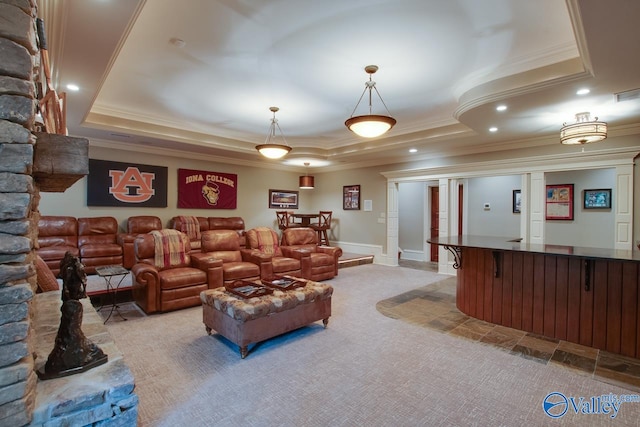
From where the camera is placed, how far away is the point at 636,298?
2.98m

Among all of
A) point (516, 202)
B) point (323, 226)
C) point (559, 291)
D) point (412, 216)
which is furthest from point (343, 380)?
point (412, 216)

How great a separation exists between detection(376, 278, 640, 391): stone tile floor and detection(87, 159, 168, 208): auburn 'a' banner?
205 inches

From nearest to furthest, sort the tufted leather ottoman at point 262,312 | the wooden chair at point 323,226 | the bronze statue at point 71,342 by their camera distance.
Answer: the bronze statue at point 71,342
the tufted leather ottoman at point 262,312
the wooden chair at point 323,226

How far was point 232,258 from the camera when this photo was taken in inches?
211

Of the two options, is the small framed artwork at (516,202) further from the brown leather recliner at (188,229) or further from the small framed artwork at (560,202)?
the brown leather recliner at (188,229)

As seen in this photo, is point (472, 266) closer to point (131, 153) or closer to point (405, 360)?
point (405, 360)

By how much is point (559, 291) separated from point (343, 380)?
8.52 feet

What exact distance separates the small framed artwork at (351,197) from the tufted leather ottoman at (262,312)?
4993 mm

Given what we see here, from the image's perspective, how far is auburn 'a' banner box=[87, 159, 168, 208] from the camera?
602cm

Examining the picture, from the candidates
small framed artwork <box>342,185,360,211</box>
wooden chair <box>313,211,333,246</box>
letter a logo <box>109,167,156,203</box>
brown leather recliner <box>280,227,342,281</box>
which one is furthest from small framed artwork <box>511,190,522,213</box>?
letter a logo <box>109,167,156,203</box>

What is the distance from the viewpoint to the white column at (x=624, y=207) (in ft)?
15.4

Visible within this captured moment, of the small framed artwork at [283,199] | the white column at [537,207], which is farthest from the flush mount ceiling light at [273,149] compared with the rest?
the white column at [537,207]

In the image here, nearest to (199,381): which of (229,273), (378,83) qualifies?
(229,273)

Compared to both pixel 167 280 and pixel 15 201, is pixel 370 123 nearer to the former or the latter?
pixel 15 201
